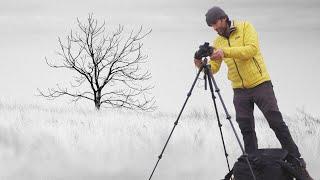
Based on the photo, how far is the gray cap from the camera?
736 centimetres

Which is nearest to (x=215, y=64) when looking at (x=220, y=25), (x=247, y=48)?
(x=220, y=25)

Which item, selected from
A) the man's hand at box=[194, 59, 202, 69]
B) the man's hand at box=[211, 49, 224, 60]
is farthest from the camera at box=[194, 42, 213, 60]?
the man's hand at box=[194, 59, 202, 69]

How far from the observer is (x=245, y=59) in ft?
24.6

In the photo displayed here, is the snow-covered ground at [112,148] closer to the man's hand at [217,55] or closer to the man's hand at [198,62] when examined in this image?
the man's hand at [198,62]

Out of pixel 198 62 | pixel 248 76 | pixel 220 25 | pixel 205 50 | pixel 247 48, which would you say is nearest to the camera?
pixel 205 50

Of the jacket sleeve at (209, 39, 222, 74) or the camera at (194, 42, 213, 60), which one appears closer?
the camera at (194, 42, 213, 60)

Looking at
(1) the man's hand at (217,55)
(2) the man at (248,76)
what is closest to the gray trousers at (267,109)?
(2) the man at (248,76)

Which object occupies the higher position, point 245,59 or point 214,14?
point 214,14

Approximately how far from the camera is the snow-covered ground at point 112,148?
31.4 feet

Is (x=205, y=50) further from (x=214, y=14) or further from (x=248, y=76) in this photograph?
(x=248, y=76)

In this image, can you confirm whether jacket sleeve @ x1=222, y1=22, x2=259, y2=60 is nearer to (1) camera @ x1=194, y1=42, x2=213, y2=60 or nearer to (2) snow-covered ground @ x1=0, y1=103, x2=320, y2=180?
(1) camera @ x1=194, y1=42, x2=213, y2=60

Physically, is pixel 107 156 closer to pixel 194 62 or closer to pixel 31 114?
pixel 31 114

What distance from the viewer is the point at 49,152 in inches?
388

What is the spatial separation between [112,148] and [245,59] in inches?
156
